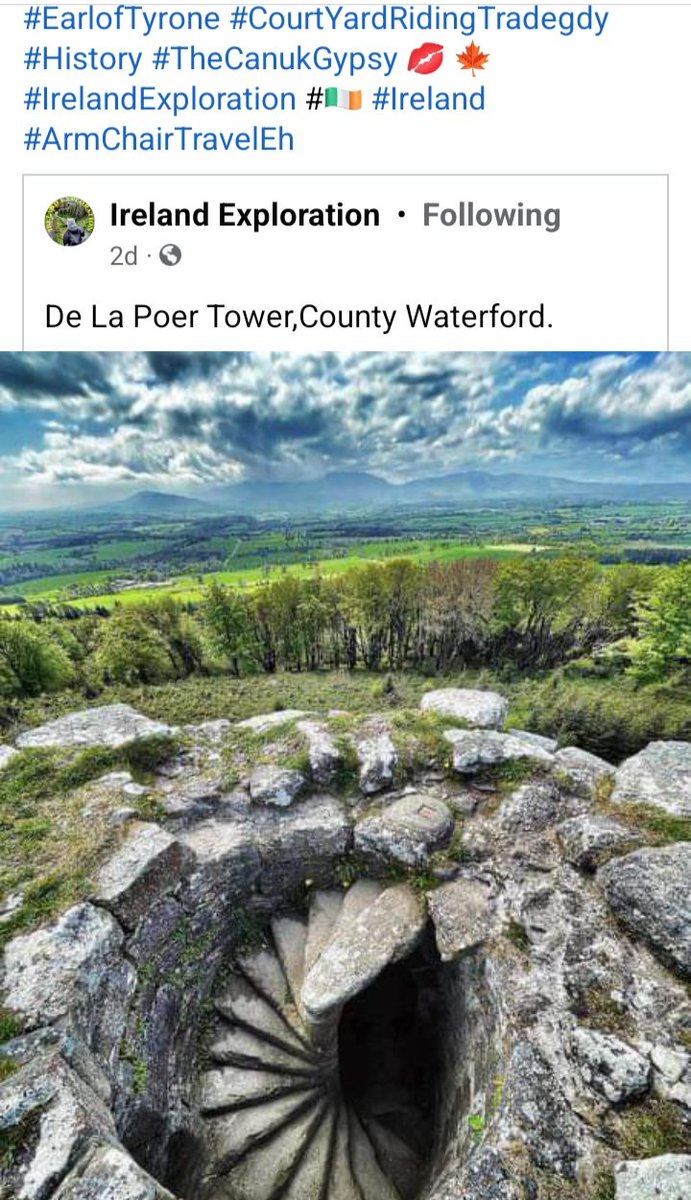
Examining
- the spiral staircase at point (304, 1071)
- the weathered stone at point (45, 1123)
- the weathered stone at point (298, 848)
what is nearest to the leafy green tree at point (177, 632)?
the weathered stone at point (298, 848)

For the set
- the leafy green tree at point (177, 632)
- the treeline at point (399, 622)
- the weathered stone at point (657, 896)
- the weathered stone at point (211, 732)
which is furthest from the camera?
the leafy green tree at point (177, 632)

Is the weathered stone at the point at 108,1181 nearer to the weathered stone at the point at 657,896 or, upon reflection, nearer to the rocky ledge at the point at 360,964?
the rocky ledge at the point at 360,964

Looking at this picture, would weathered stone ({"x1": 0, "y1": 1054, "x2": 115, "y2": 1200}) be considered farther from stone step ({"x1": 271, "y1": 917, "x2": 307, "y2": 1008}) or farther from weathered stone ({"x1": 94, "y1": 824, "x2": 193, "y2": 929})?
stone step ({"x1": 271, "y1": 917, "x2": 307, "y2": 1008})

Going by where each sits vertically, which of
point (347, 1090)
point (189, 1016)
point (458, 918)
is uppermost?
point (458, 918)

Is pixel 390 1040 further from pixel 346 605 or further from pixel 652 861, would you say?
pixel 346 605

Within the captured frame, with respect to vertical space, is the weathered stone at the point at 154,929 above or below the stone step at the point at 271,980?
above

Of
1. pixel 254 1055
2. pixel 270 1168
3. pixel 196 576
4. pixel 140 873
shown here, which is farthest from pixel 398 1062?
pixel 196 576
